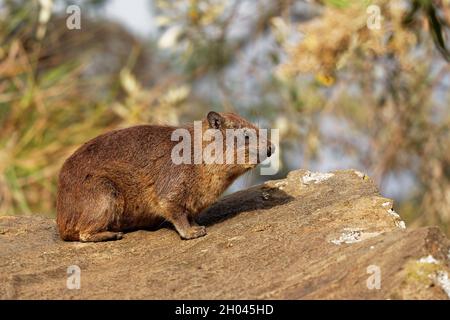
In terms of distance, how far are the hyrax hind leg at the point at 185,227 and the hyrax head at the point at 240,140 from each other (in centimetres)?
55

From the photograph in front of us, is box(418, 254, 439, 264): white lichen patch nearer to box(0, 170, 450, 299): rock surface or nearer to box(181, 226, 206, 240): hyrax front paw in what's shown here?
box(0, 170, 450, 299): rock surface

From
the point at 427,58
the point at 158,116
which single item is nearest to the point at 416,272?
the point at 427,58

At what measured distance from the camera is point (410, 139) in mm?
10453

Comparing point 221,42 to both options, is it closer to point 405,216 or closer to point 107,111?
point 107,111

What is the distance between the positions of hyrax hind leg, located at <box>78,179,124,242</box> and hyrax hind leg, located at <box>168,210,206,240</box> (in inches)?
16.3

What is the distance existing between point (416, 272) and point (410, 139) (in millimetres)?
6466

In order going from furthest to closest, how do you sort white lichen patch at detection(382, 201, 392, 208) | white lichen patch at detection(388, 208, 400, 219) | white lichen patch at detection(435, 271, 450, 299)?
white lichen patch at detection(382, 201, 392, 208)
white lichen patch at detection(388, 208, 400, 219)
white lichen patch at detection(435, 271, 450, 299)

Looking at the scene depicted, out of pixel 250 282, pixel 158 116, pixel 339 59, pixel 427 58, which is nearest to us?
pixel 250 282

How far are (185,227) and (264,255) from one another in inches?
38.0

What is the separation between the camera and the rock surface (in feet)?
14.0

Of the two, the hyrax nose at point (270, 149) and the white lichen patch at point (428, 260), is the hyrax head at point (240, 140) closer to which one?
the hyrax nose at point (270, 149)

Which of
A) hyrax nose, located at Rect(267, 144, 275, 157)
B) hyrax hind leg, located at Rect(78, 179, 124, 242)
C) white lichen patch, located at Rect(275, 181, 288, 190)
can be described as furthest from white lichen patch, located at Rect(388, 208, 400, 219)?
hyrax hind leg, located at Rect(78, 179, 124, 242)

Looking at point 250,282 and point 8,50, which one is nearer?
point 250,282

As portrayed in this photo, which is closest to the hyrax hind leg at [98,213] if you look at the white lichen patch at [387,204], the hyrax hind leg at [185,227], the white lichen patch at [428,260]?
the hyrax hind leg at [185,227]
